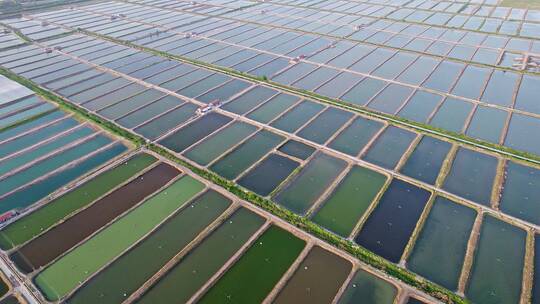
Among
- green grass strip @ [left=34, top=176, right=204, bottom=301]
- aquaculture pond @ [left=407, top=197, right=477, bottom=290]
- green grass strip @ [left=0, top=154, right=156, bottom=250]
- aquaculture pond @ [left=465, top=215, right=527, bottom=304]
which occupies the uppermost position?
green grass strip @ [left=0, top=154, right=156, bottom=250]

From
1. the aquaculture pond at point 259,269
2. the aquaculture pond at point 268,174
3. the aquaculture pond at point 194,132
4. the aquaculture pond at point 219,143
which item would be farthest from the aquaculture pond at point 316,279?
the aquaculture pond at point 194,132

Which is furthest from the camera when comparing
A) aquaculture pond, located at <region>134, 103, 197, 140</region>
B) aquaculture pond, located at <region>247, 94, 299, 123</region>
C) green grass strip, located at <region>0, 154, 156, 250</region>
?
aquaculture pond, located at <region>247, 94, 299, 123</region>

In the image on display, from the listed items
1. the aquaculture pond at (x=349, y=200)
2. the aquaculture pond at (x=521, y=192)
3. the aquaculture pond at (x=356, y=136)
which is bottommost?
the aquaculture pond at (x=521, y=192)

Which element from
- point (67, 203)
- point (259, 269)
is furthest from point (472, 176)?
point (67, 203)

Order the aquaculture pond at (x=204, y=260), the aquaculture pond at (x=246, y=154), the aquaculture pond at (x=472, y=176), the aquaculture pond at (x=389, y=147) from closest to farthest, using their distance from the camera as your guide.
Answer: the aquaculture pond at (x=204, y=260), the aquaculture pond at (x=472, y=176), the aquaculture pond at (x=246, y=154), the aquaculture pond at (x=389, y=147)

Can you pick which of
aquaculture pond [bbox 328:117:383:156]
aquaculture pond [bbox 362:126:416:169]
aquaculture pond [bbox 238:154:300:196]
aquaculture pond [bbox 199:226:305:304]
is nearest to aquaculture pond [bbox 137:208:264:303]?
aquaculture pond [bbox 199:226:305:304]

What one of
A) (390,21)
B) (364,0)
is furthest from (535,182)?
(364,0)

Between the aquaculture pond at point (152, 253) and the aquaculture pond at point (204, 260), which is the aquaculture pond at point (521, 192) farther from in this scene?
the aquaculture pond at point (152, 253)

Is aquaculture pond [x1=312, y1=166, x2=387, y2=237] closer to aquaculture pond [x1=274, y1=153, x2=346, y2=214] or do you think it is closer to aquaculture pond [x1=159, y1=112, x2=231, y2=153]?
aquaculture pond [x1=274, y1=153, x2=346, y2=214]
